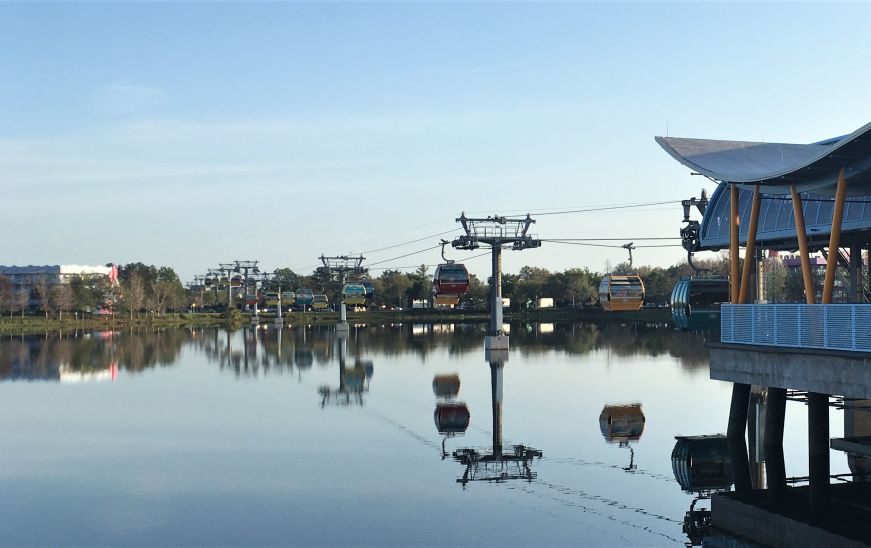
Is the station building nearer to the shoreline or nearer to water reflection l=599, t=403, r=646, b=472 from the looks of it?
water reflection l=599, t=403, r=646, b=472

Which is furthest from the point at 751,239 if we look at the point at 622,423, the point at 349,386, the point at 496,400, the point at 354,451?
the point at 349,386

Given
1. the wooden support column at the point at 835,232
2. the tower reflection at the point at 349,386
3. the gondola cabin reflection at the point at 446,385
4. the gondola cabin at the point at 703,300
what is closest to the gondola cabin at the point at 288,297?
the tower reflection at the point at 349,386

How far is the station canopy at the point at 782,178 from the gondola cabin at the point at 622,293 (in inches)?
442

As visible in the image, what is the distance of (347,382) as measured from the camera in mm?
62281

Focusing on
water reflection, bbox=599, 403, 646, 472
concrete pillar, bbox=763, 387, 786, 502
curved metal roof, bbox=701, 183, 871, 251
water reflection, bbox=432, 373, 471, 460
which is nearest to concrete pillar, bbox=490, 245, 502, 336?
water reflection, bbox=432, 373, 471, 460

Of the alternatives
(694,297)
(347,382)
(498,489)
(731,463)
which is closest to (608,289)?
(694,297)

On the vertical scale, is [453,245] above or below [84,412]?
above

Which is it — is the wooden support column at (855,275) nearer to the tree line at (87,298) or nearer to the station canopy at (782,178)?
the station canopy at (782,178)

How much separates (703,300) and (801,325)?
26711 mm

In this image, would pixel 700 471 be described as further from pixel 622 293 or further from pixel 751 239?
pixel 622 293

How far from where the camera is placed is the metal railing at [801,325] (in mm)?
21297

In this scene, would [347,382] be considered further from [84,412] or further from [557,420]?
[557,420]

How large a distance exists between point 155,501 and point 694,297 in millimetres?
31281

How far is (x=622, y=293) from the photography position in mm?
62375
